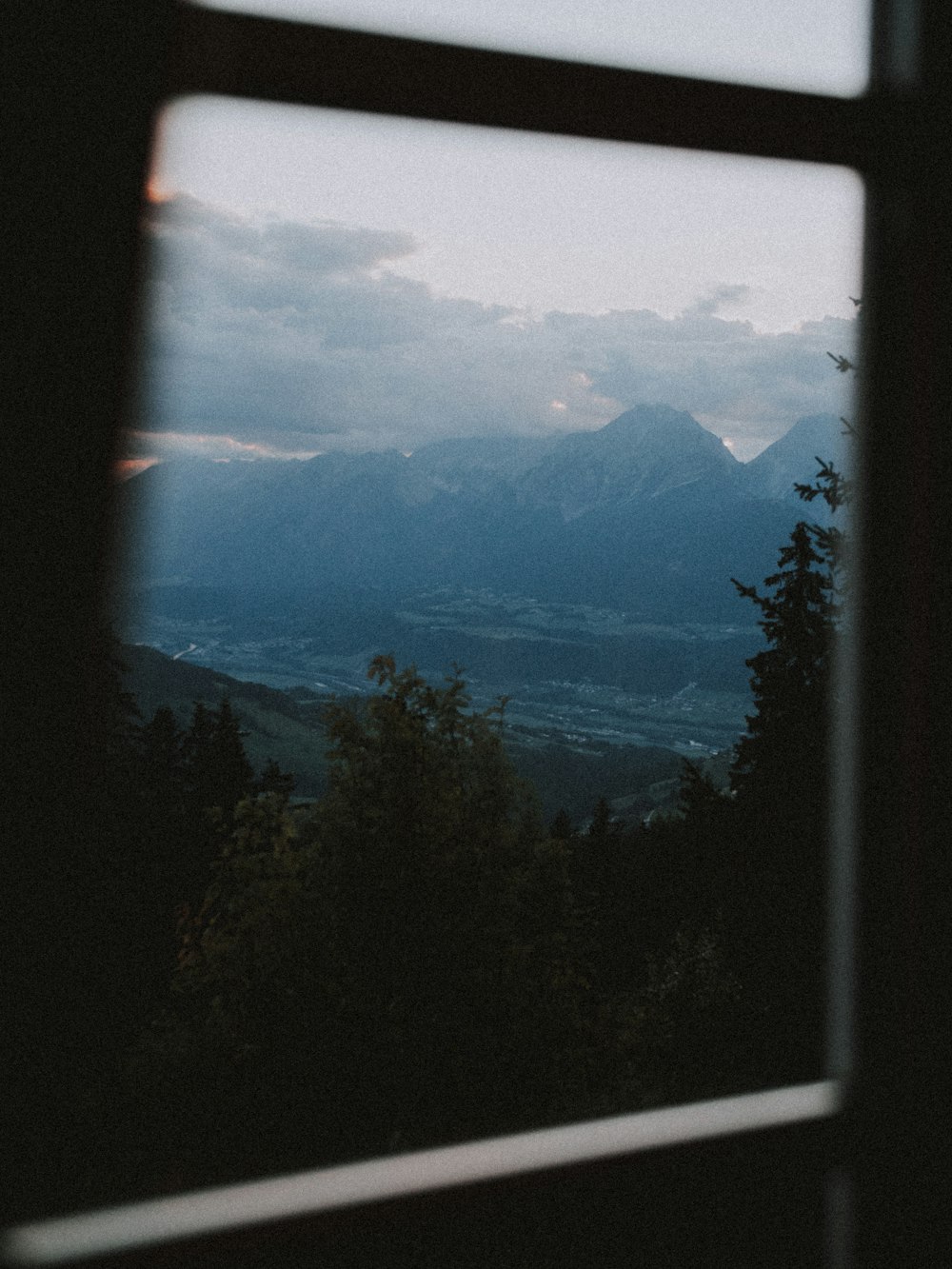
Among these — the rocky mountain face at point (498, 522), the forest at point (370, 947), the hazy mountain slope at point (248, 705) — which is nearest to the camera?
the hazy mountain slope at point (248, 705)

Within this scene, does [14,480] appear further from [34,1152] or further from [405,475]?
[405,475]

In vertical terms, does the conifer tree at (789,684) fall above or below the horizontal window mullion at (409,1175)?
above

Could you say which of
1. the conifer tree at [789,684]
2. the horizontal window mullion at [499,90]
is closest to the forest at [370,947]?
the conifer tree at [789,684]

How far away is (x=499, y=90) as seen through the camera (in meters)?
0.99

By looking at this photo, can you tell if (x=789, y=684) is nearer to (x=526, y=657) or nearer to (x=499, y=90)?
(x=526, y=657)

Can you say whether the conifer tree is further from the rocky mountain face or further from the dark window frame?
the dark window frame

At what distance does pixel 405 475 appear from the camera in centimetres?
826

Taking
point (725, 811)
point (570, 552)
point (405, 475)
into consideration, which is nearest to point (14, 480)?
point (405, 475)

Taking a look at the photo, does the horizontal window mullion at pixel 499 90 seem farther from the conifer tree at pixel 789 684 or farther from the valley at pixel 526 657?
the conifer tree at pixel 789 684

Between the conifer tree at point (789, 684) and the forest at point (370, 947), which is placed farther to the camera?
the conifer tree at point (789, 684)

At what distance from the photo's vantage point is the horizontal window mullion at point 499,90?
92cm

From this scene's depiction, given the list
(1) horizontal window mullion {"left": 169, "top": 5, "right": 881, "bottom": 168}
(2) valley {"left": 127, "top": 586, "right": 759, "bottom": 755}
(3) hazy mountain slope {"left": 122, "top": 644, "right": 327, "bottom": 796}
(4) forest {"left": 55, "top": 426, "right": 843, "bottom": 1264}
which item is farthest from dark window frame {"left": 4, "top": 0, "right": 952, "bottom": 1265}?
(4) forest {"left": 55, "top": 426, "right": 843, "bottom": 1264}

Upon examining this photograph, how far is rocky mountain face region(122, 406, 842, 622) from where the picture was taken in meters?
3.11

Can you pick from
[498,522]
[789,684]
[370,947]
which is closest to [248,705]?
[370,947]
